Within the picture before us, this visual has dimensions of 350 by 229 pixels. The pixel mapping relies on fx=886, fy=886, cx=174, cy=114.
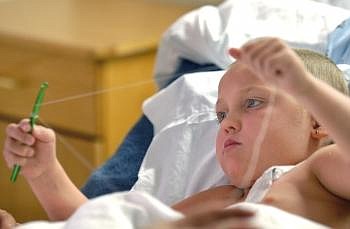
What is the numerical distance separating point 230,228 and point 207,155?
2.28 feet

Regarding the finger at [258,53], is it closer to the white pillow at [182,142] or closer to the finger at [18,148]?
the finger at [18,148]

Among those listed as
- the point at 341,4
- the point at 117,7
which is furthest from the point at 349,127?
the point at 117,7

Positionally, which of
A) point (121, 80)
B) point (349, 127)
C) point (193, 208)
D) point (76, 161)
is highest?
point (349, 127)

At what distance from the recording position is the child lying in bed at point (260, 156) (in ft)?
3.57

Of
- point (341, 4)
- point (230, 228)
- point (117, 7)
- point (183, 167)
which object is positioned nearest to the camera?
point (230, 228)

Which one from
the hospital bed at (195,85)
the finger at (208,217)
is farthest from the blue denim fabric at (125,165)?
the finger at (208,217)

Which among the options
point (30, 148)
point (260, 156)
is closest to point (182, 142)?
point (260, 156)

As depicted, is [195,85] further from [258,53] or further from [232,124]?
[258,53]

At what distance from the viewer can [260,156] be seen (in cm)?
123

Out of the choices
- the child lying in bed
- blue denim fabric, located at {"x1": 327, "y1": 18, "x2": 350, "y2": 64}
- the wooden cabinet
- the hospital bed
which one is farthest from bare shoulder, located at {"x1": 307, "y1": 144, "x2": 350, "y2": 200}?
the wooden cabinet

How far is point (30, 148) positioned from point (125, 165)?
16.4 inches

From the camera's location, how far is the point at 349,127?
936 millimetres

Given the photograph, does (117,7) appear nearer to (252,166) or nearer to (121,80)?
(121,80)

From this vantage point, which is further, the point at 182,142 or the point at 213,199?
the point at 182,142
